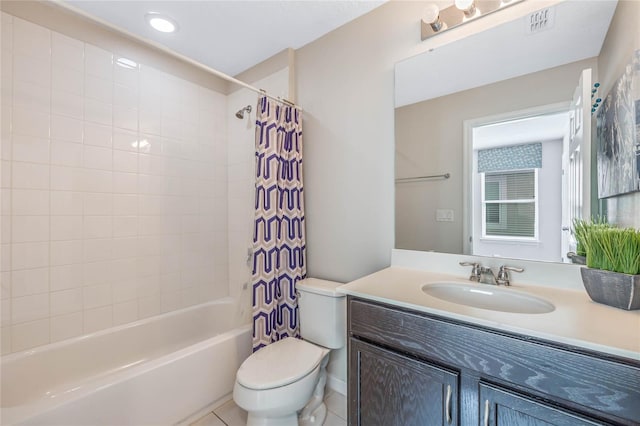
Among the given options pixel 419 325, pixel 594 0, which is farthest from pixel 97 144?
pixel 594 0

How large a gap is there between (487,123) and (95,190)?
2.34 metres

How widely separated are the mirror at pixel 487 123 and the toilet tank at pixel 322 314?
49 cm

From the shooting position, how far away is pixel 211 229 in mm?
2438

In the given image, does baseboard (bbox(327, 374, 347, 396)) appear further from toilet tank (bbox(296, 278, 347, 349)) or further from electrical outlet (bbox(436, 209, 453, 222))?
electrical outlet (bbox(436, 209, 453, 222))

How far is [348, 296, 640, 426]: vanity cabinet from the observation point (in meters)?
0.70

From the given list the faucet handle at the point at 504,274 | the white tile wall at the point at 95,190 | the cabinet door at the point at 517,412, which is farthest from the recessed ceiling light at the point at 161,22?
the cabinet door at the point at 517,412

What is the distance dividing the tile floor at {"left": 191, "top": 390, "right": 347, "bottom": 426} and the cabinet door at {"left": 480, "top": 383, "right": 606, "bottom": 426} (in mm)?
970

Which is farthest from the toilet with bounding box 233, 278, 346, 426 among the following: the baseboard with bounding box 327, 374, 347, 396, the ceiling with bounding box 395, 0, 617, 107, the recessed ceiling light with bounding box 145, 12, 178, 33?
the recessed ceiling light with bounding box 145, 12, 178, 33

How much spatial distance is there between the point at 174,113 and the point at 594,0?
8.24 ft

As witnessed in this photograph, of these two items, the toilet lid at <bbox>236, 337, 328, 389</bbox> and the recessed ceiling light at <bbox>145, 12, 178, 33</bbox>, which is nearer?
the toilet lid at <bbox>236, 337, 328, 389</bbox>

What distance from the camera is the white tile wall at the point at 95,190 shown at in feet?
4.98

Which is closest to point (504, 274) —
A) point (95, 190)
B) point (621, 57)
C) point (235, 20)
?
point (621, 57)

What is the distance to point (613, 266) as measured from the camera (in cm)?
89

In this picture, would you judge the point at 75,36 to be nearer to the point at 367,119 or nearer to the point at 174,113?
the point at 174,113
